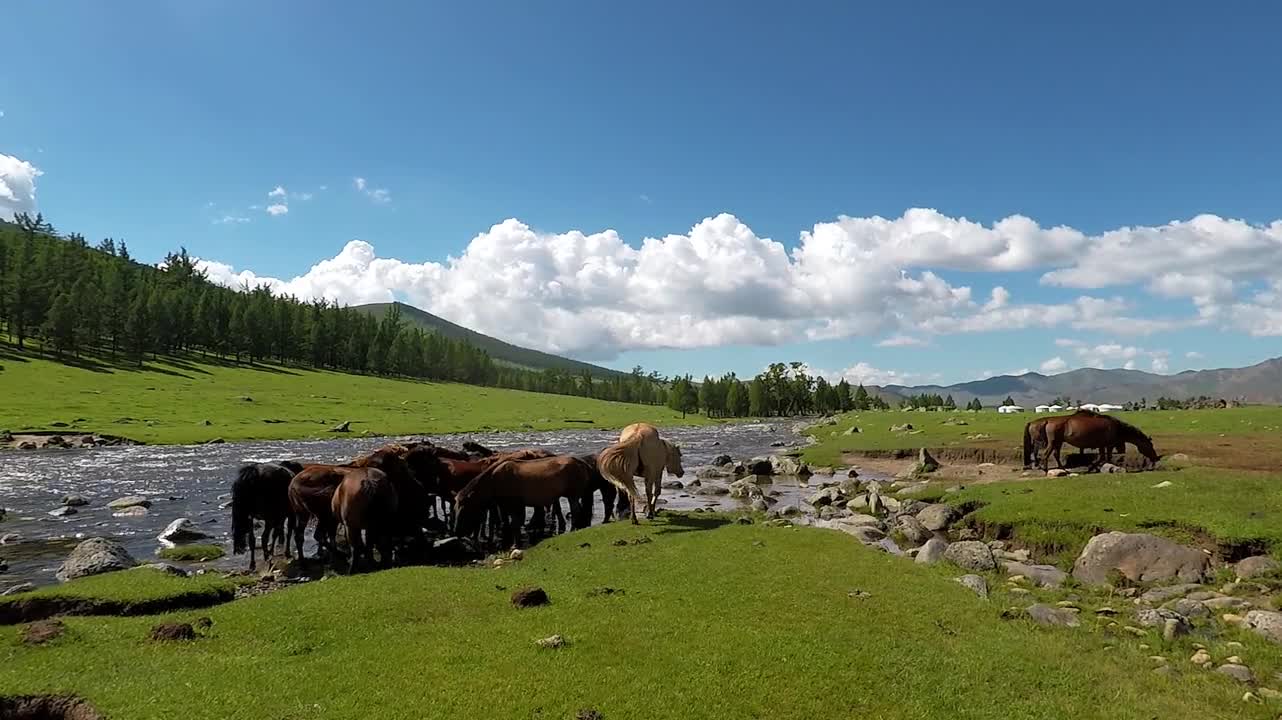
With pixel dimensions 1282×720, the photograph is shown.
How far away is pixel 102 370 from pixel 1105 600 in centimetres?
11425

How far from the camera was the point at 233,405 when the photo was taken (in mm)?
80125

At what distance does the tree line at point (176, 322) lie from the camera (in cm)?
9850

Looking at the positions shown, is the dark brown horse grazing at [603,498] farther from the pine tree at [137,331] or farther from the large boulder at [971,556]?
the pine tree at [137,331]

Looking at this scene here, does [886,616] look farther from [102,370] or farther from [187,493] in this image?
[102,370]

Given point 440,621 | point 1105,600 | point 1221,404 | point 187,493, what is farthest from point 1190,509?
point 1221,404

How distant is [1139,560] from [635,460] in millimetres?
12236

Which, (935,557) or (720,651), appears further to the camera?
(935,557)

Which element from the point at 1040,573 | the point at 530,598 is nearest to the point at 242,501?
the point at 530,598

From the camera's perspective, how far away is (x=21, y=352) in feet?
304

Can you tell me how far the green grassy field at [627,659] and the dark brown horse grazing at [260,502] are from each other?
6.35 metres

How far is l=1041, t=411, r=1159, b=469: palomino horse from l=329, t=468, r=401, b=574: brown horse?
82.9 feet

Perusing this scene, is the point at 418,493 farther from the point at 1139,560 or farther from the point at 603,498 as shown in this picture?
the point at 1139,560

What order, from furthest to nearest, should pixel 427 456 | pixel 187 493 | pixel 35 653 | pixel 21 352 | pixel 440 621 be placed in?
pixel 21 352
pixel 187 493
pixel 427 456
pixel 440 621
pixel 35 653

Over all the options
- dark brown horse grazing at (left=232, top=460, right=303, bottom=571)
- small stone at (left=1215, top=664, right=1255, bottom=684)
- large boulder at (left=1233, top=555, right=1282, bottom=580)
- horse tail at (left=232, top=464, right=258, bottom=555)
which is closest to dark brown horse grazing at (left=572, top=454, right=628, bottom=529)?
dark brown horse grazing at (left=232, top=460, right=303, bottom=571)
